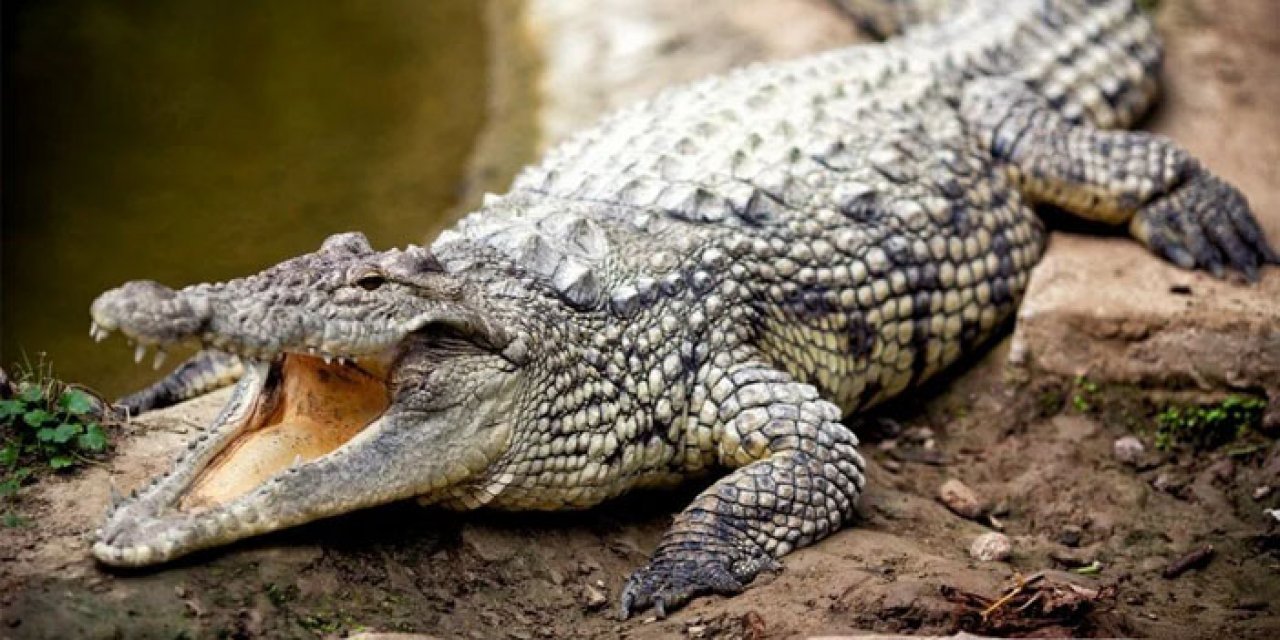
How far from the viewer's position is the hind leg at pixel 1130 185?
5793 mm

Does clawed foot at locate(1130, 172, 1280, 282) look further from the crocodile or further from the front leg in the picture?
the front leg

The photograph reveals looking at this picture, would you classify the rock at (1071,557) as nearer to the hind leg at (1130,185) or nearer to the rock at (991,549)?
the rock at (991,549)

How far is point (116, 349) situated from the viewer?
233 inches

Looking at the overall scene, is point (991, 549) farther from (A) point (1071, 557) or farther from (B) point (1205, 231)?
(B) point (1205, 231)

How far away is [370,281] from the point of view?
12.6 ft

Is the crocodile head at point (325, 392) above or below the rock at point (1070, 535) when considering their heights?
above

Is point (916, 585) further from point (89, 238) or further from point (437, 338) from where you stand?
point (89, 238)

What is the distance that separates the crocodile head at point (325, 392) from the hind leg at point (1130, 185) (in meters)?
2.73

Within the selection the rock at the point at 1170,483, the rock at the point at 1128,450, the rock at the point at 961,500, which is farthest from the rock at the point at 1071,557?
the rock at the point at 1128,450

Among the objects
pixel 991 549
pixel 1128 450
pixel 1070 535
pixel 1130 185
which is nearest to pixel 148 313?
pixel 991 549

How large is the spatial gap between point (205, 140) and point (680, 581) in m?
4.70

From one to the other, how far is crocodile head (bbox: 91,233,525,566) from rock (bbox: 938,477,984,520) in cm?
177

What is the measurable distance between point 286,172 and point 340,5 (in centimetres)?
238

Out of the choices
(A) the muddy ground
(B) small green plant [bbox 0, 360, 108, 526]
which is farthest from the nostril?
(B) small green plant [bbox 0, 360, 108, 526]
